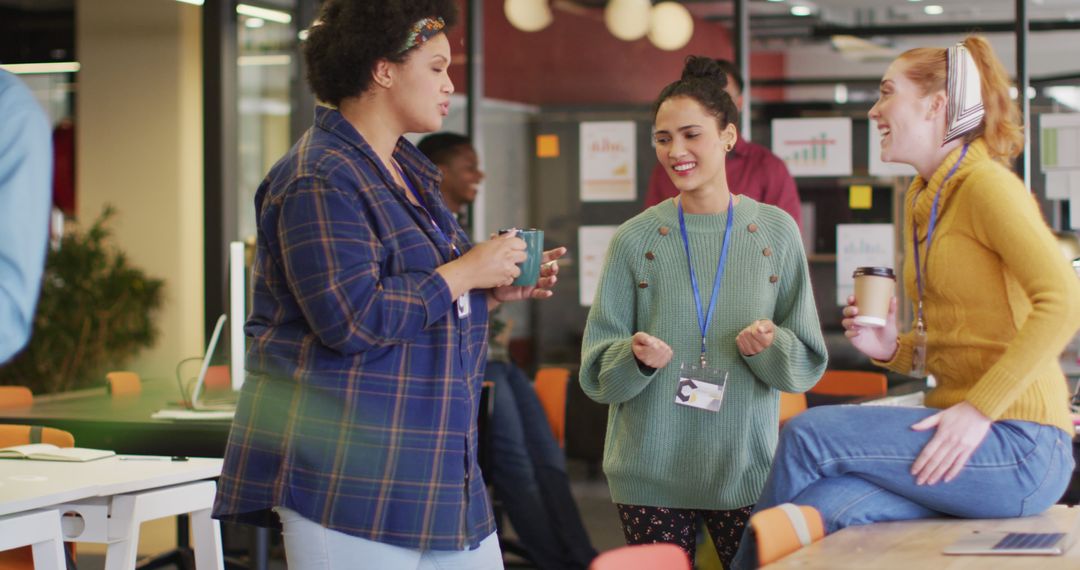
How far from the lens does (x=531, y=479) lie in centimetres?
533

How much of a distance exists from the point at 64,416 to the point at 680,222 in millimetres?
2541

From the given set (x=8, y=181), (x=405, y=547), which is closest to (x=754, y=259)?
(x=405, y=547)

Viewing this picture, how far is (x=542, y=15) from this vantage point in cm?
700

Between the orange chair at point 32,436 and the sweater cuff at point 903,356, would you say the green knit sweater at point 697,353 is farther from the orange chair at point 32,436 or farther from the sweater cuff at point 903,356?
the orange chair at point 32,436

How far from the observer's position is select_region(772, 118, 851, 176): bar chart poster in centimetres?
648

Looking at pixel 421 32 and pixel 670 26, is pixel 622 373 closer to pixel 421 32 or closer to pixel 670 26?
pixel 421 32

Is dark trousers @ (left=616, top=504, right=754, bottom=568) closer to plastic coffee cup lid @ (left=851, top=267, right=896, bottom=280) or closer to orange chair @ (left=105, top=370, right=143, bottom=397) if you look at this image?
plastic coffee cup lid @ (left=851, top=267, right=896, bottom=280)

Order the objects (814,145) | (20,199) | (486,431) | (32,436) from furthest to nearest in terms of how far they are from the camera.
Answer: (814,145) < (486,431) < (32,436) < (20,199)

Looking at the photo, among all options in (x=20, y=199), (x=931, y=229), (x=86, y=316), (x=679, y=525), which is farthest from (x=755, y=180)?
(x=86, y=316)

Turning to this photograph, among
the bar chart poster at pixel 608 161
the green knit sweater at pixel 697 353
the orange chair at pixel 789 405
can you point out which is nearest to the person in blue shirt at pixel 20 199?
the green knit sweater at pixel 697 353

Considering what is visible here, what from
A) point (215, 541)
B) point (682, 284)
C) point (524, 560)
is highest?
point (682, 284)

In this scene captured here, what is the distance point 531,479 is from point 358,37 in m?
3.38

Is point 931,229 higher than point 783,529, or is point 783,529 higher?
point 931,229

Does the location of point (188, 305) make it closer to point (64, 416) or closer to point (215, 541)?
point (64, 416)
